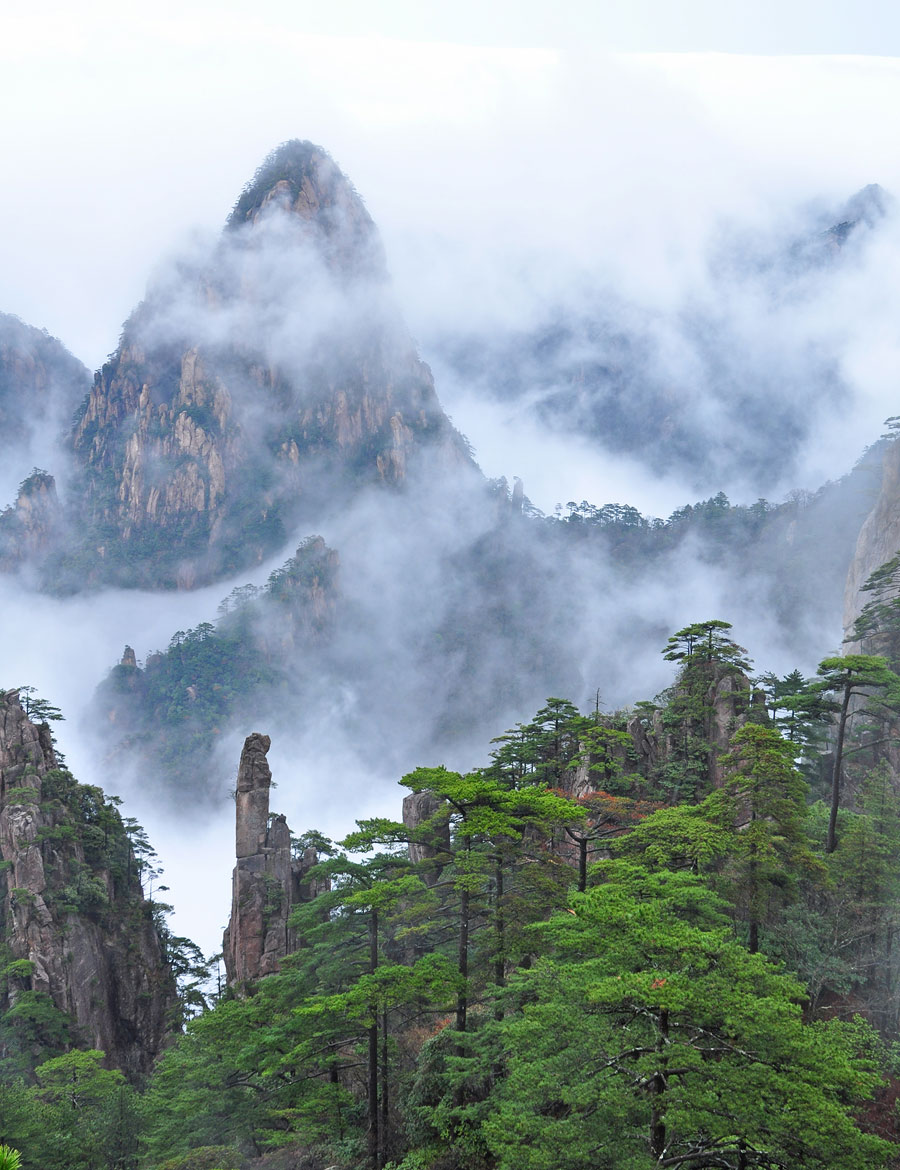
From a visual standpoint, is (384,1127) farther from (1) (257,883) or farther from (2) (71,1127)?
(1) (257,883)

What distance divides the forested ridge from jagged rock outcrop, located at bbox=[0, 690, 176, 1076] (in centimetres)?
1396

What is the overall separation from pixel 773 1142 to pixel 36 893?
5018 cm

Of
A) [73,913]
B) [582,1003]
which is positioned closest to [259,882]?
[73,913]

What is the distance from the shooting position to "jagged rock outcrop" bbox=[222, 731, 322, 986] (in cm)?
4859

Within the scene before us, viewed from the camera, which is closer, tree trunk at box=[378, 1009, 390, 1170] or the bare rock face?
tree trunk at box=[378, 1009, 390, 1170]

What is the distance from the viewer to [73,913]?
5231 centimetres

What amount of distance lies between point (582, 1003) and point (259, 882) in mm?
40117

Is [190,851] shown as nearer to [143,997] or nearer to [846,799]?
[143,997]

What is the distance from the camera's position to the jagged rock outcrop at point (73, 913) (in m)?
49.0

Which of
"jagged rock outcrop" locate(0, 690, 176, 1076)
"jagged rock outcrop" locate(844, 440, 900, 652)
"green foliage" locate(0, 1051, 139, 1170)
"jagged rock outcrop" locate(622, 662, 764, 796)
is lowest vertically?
"green foliage" locate(0, 1051, 139, 1170)

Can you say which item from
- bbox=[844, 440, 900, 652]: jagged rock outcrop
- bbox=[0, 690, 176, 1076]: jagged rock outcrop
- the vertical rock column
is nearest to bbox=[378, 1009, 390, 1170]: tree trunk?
the vertical rock column

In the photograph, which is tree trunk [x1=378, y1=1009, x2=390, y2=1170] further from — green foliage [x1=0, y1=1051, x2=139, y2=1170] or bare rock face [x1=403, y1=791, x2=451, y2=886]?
green foliage [x1=0, y1=1051, x2=139, y2=1170]

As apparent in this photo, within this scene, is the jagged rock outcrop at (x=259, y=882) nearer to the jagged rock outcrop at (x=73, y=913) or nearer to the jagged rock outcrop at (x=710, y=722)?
the jagged rock outcrop at (x=73, y=913)

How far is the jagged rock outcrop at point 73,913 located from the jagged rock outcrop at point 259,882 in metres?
7.85
